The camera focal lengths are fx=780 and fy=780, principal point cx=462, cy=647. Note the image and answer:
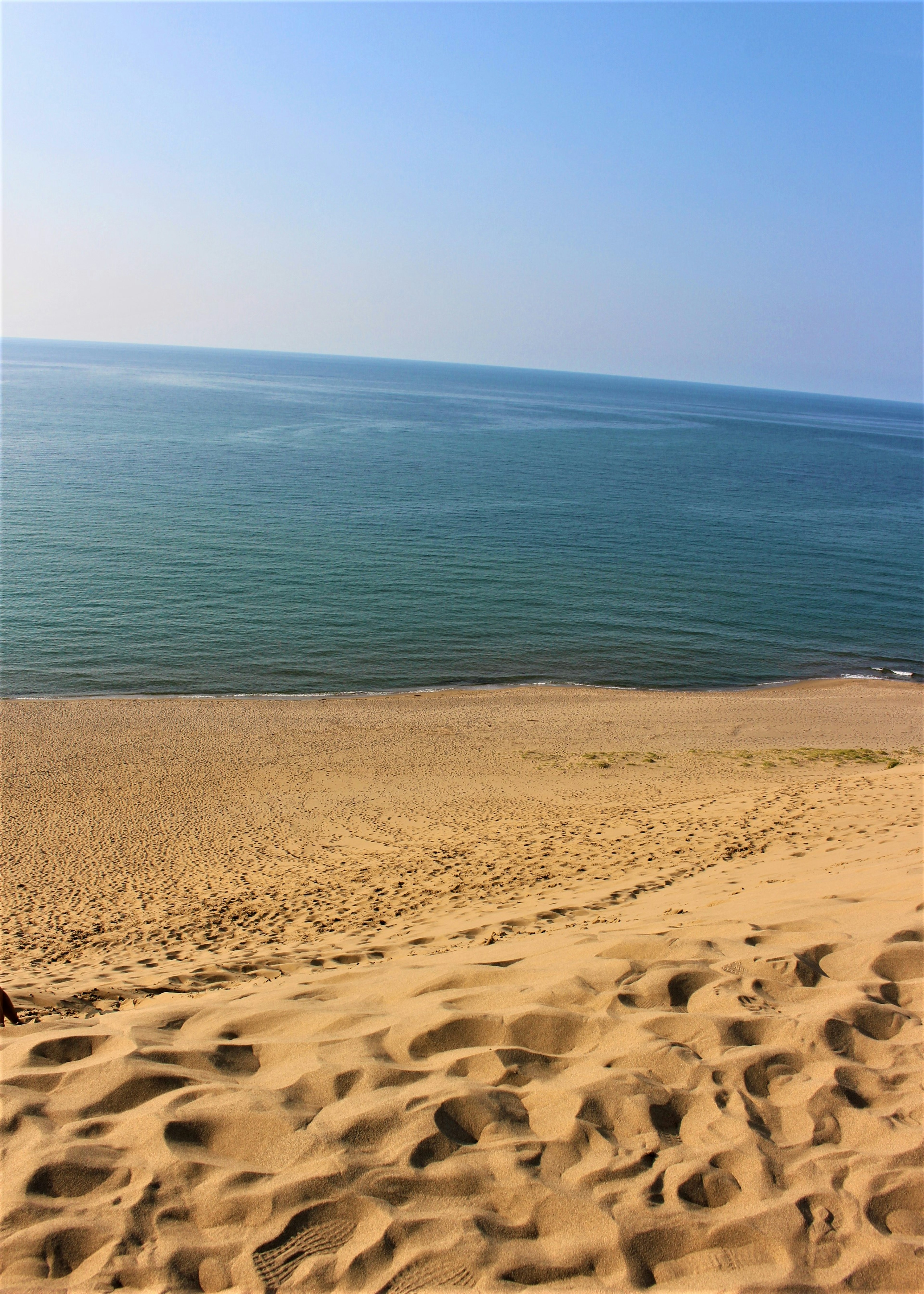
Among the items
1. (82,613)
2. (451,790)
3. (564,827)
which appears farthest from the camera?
(82,613)

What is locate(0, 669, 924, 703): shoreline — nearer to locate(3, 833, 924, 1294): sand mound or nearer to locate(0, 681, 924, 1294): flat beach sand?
locate(0, 681, 924, 1294): flat beach sand

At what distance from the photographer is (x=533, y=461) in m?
86.8

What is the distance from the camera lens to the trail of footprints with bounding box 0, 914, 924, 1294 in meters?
3.59

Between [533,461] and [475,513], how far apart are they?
31526 mm

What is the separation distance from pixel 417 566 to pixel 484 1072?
132 feet

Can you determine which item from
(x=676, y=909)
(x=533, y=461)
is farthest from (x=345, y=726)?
(x=533, y=461)

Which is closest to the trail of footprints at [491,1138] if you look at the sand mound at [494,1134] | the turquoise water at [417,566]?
the sand mound at [494,1134]

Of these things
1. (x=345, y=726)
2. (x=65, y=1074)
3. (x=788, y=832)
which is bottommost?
(x=345, y=726)

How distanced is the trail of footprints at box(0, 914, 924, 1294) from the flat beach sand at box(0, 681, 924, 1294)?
16mm

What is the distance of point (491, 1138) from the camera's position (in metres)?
4.31

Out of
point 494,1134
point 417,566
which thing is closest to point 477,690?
point 417,566

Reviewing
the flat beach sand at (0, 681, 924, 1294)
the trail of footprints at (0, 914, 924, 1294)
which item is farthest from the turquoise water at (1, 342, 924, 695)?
the trail of footprints at (0, 914, 924, 1294)

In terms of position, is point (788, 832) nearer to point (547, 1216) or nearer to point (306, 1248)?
point (547, 1216)

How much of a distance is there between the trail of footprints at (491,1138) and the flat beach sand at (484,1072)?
0.02m
